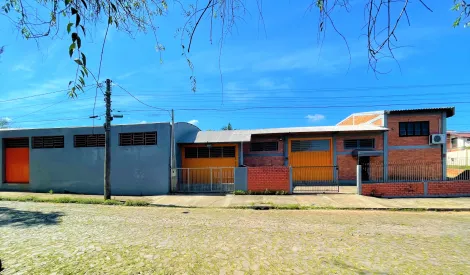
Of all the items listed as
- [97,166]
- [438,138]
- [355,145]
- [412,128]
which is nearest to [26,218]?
[97,166]

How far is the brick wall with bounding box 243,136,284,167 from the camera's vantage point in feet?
57.3

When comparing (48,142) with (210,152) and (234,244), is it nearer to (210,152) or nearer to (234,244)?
(210,152)

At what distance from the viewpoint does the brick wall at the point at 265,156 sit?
1747 centimetres

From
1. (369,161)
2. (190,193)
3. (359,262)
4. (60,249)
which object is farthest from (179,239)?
(369,161)

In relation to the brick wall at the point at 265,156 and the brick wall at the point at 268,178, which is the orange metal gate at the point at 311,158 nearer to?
the brick wall at the point at 265,156

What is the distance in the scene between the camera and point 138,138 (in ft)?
47.1

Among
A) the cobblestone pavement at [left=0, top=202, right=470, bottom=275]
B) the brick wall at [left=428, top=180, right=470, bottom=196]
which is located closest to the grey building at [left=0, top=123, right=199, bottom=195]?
the cobblestone pavement at [left=0, top=202, right=470, bottom=275]

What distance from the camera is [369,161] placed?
57.0 feet

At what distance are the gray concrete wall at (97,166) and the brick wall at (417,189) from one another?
34.7 feet

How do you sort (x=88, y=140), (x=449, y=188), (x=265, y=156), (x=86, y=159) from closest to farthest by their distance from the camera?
1. (x=449, y=188)
2. (x=86, y=159)
3. (x=88, y=140)
4. (x=265, y=156)

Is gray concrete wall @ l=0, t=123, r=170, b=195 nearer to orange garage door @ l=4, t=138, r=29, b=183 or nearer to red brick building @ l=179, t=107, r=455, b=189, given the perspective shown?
orange garage door @ l=4, t=138, r=29, b=183

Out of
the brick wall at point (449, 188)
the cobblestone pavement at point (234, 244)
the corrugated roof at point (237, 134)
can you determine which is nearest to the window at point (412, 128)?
the corrugated roof at point (237, 134)

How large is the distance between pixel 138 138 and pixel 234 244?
10.8m

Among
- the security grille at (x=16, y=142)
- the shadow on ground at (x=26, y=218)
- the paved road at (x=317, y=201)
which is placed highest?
the security grille at (x=16, y=142)
